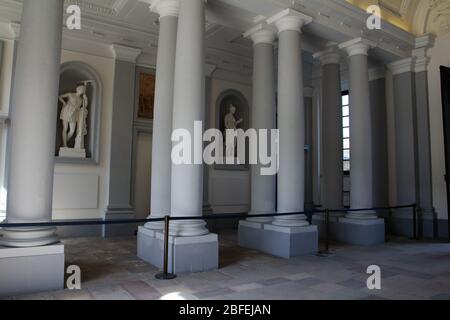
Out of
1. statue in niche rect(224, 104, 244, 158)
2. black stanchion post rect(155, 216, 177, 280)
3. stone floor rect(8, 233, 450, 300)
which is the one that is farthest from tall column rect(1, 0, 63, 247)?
statue in niche rect(224, 104, 244, 158)

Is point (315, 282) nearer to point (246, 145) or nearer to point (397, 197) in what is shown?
point (397, 197)

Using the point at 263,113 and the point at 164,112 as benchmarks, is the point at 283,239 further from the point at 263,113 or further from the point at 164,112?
the point at 164,112

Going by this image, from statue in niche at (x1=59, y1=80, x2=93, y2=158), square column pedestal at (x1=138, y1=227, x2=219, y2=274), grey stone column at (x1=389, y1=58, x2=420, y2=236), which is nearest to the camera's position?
square column pedestal at (x1=138, y1=227, x2=219, y2=274)

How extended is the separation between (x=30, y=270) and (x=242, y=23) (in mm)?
6445

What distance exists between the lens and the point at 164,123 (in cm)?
693

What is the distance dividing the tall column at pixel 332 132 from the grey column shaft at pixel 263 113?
7.20ft

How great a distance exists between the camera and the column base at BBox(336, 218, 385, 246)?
8680 mm

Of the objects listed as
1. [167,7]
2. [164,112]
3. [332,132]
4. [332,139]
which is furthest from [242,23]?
[332,139]

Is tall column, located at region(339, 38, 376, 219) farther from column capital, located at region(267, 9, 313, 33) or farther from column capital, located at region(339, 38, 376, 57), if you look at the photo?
column capital, located at region(267, 9, 313, 33)

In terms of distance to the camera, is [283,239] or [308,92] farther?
[308,92]

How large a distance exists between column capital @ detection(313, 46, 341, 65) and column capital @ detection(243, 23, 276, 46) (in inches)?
78.4

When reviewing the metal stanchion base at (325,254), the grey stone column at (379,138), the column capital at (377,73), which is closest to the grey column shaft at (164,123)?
the metal stanchion base at (325,254)

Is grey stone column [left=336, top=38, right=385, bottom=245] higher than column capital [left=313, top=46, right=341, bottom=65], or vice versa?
column capital [left=313, top=46, right=341, bottom=65]

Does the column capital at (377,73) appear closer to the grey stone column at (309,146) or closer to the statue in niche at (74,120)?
the grey stone column at (309,146)
